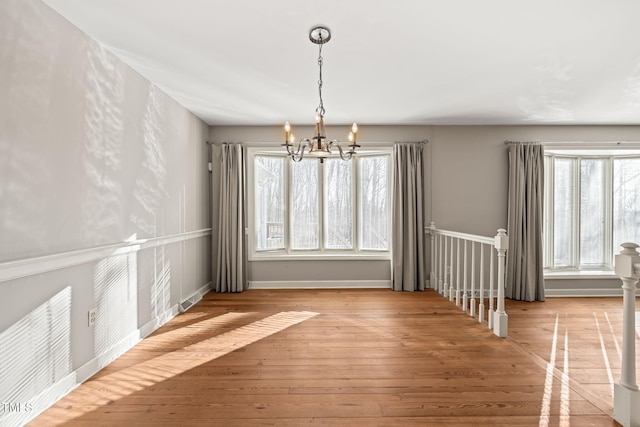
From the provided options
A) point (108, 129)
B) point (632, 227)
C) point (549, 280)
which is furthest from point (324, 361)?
point (632, 227)

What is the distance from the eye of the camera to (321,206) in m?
5.43

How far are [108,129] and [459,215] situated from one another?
175 inches

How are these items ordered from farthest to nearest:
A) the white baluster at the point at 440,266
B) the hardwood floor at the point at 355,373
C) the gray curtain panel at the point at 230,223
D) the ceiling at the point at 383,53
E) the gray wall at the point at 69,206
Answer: the gray curtain panel at the point at 230,223 < the white baluster at the point at 440,266 < the ceiling at the point at 383,53 < the hardwood floor at the point at 355,373 < the gray wall at the point at 69,206

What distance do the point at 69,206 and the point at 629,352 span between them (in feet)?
11.1

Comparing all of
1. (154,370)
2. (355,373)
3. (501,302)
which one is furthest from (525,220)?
(154,370)

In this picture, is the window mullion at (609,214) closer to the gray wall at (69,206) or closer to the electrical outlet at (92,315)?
the gray wall at (69,206)

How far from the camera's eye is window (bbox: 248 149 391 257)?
212 inches

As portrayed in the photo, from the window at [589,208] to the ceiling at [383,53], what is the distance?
1.18m

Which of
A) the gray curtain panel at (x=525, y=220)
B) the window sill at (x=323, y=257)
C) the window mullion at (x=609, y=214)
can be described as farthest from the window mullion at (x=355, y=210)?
the window mullion at (x=609, y=214)

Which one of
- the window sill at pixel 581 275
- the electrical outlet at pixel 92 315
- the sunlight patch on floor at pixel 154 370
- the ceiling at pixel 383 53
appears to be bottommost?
the sunlight patch on floor at pixel 154 370

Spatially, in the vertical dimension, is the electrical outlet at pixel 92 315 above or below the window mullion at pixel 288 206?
below

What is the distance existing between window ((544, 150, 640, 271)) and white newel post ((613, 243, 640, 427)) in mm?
3891

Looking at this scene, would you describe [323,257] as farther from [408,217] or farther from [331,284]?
[408,217]

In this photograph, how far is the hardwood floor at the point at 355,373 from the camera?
204cm
